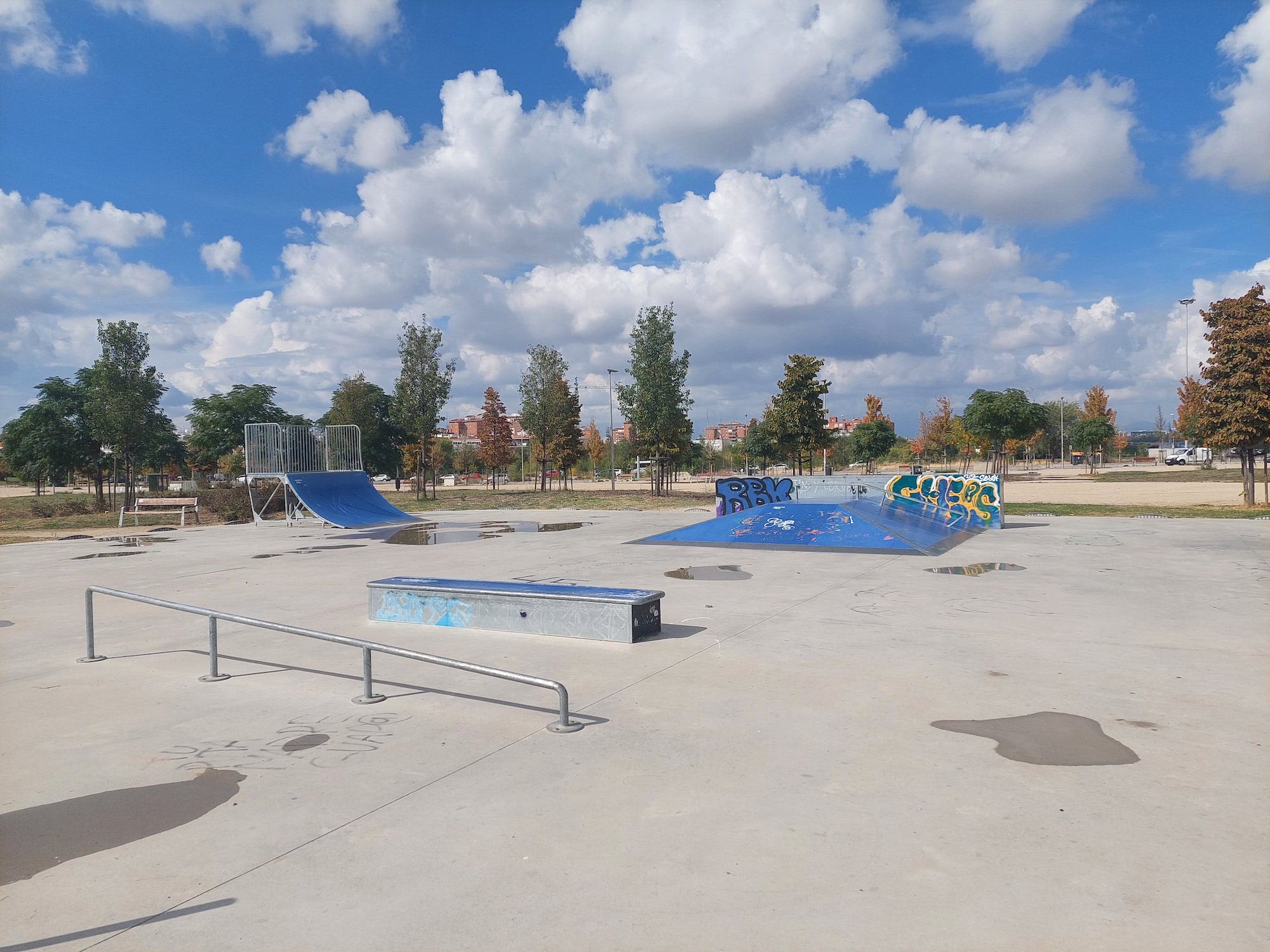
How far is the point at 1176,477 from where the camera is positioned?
52844 mm

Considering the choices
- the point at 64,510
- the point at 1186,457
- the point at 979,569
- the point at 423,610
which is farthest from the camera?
the point at 1186,457

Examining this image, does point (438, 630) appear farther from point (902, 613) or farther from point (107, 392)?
point (107, 392)

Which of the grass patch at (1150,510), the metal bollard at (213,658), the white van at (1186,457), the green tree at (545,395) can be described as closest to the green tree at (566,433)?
the green tree at (545,395)

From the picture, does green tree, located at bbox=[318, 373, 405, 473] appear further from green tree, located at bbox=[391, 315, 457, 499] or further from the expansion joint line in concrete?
the expansion joint line in concrete

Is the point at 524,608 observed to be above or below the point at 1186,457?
below

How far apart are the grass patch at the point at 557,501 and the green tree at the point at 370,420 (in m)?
5.06

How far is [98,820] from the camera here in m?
3.99

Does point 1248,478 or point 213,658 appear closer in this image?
point 213,658

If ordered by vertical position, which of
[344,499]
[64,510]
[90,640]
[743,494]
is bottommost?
[90,640]

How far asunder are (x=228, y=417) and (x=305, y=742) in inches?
1911

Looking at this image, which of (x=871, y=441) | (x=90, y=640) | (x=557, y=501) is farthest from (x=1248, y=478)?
(x=871, y=441)

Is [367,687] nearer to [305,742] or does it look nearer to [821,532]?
[305,742]

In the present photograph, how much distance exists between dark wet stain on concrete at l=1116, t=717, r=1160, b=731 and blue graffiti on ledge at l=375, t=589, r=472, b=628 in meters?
6.01

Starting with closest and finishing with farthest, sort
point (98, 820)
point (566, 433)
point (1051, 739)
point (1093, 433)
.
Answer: point (98, 820)
point (1051, 739)
point (566, 433)
point (1093, 433)
